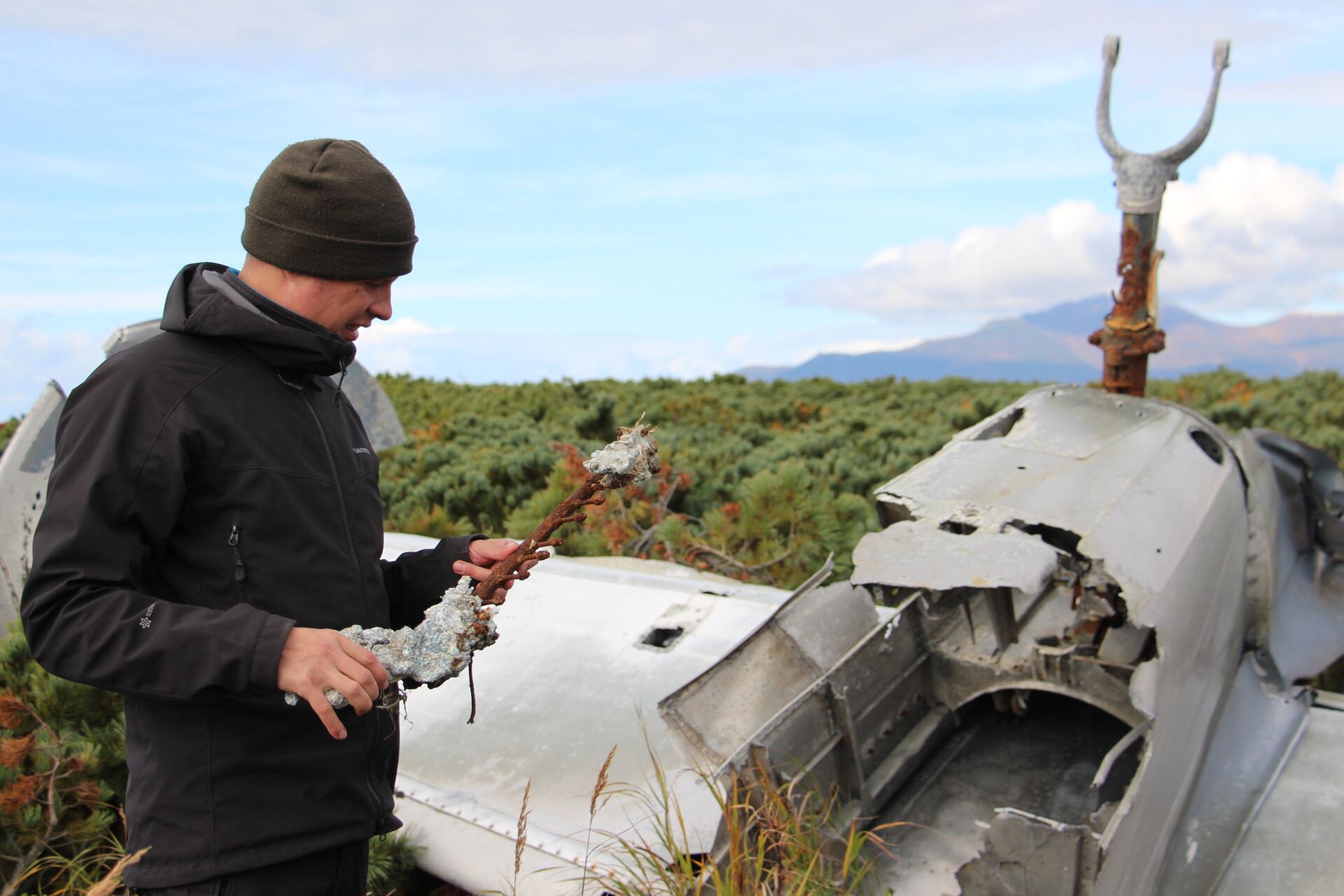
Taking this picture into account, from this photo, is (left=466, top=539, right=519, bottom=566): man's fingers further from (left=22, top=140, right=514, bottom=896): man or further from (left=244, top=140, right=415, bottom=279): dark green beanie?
(left=244, top=140, right=415, bottom=279): dark green beanie

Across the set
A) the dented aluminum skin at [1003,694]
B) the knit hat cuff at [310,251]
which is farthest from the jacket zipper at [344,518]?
the dented aluminum skin at [1003,694]

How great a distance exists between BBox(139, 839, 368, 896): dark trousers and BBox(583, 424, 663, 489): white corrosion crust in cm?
88

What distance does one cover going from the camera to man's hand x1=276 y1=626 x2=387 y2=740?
1.37 m

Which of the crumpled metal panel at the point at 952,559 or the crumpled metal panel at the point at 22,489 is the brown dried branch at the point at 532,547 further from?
the crumpled metal panel at the point at 22,489

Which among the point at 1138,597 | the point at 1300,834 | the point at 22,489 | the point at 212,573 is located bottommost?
the point at 1300,834

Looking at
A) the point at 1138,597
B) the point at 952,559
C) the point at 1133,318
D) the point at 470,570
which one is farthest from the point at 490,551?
the point at 1133,318

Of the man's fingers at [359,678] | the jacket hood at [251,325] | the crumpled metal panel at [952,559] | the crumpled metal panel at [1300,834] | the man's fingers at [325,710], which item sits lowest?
the crumpled metal panel at [1300,834]

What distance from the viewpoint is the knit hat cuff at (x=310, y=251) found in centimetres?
161

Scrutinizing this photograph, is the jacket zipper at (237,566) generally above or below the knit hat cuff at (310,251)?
below

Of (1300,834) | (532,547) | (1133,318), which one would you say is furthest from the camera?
(1133,318)

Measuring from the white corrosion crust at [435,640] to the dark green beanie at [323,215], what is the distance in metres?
0.63

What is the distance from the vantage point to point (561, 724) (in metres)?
3.74

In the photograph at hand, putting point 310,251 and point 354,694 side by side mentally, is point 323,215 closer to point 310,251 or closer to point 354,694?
point 310,251

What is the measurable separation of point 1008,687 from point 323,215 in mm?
2919
